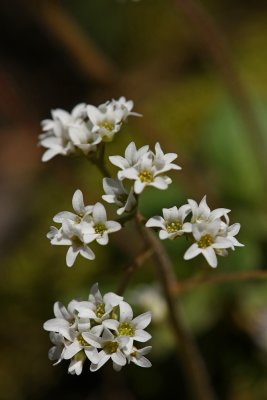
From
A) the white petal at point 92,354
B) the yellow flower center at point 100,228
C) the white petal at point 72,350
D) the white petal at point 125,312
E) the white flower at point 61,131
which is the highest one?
the white flower at point 61,131

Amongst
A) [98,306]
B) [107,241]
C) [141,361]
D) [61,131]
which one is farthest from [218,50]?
[141,361]

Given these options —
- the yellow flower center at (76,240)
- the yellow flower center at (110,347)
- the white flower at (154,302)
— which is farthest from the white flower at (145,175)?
the white flower at (154,302)

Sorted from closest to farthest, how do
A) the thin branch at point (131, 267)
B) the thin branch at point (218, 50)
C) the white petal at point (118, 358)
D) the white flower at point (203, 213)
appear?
the white petal at point (118, 358)
the white flower at point (203, 213)
the thin branch at point (131, 267)
the thin branch at point (218, 50)

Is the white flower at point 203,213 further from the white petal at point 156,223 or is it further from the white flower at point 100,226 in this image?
the white flower at point 100,226

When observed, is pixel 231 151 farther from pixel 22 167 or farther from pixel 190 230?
pixel 190 230

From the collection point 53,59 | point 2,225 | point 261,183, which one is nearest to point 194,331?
point 261,183
